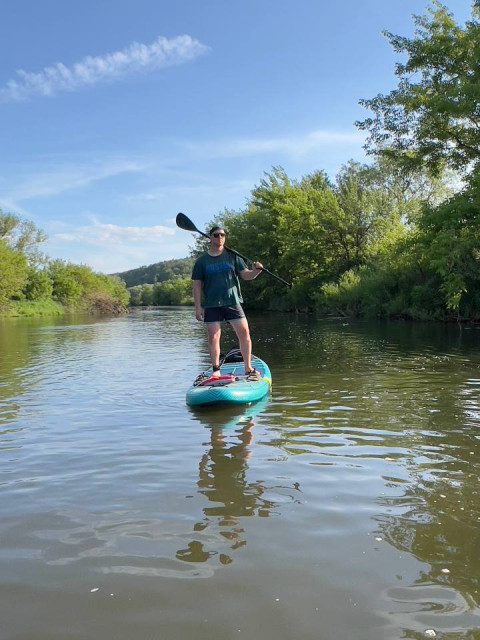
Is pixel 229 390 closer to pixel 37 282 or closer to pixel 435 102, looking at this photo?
pixel 435 102

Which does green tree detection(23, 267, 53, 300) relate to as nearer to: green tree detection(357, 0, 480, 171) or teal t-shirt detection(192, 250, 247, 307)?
green tree detection(357, 0, 480, 171)

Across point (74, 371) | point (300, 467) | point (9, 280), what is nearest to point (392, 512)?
point (300, 467)

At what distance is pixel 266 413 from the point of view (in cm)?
718

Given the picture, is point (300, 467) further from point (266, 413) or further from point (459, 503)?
point (266, 413)

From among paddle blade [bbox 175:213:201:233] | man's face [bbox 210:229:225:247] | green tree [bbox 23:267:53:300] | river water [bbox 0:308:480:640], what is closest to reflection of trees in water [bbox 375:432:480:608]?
river water [bbox 0:308:480:640]

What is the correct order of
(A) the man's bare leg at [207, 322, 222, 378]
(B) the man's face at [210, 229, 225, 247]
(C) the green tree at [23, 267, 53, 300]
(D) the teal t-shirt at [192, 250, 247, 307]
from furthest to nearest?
(C) the green tree at [23, 267, 53, 300]
(A) the man's bare leg at [207, 322, 222, 378]
(D) the teal t-shirt at [192, 250, 247, 307]
(B) the man's face at [210, 229, 225, 247]

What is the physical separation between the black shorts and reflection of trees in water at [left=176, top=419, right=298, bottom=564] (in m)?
2.77

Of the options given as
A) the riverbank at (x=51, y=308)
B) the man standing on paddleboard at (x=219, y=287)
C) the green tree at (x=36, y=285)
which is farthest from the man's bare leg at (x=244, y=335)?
the green tree at (x=36, y=285)

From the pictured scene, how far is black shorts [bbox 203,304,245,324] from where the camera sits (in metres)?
8.16

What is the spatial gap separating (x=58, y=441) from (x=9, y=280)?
5784cm

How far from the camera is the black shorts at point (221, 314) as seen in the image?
26.8ft

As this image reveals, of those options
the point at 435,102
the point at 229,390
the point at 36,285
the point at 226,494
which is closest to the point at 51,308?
the point at 36,285

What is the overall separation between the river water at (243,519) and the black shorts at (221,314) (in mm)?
1421

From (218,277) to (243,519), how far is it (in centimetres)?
501
